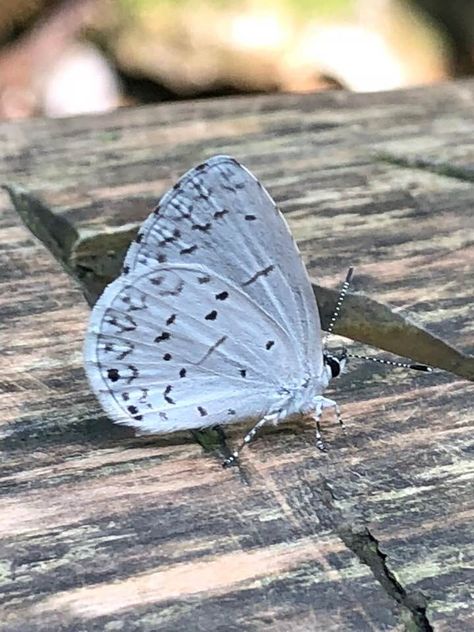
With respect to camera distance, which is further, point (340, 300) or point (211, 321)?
point (340, 300)

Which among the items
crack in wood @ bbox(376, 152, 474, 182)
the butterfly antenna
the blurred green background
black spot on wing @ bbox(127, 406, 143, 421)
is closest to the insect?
black spot on wing @ bbox(127, 406, 143, 421)

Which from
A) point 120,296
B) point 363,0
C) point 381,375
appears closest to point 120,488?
point 120,296

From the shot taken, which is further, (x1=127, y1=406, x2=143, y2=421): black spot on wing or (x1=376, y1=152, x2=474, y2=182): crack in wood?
(x1=376, y1=152, x2=474, y2=182): crack in wood

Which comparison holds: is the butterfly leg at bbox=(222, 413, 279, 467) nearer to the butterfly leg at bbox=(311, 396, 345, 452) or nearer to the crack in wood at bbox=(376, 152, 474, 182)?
the butterfly leg at bbox=(311, 396, 345, 452)

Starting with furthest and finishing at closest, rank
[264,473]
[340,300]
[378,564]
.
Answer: [340,300] → [264,473] → [378,564]

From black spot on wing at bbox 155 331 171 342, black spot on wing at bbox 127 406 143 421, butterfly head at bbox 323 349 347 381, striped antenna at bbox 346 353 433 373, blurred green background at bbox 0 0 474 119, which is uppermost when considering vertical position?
black spot on wing at bbox 155 331 171 342

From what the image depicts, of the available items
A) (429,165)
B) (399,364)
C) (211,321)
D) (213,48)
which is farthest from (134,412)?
(213,48)

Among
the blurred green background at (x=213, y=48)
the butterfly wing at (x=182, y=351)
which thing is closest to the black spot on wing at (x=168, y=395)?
the butterfly wing at (x=182, y=351)

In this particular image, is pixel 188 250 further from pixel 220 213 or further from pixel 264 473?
pixel 264 473
